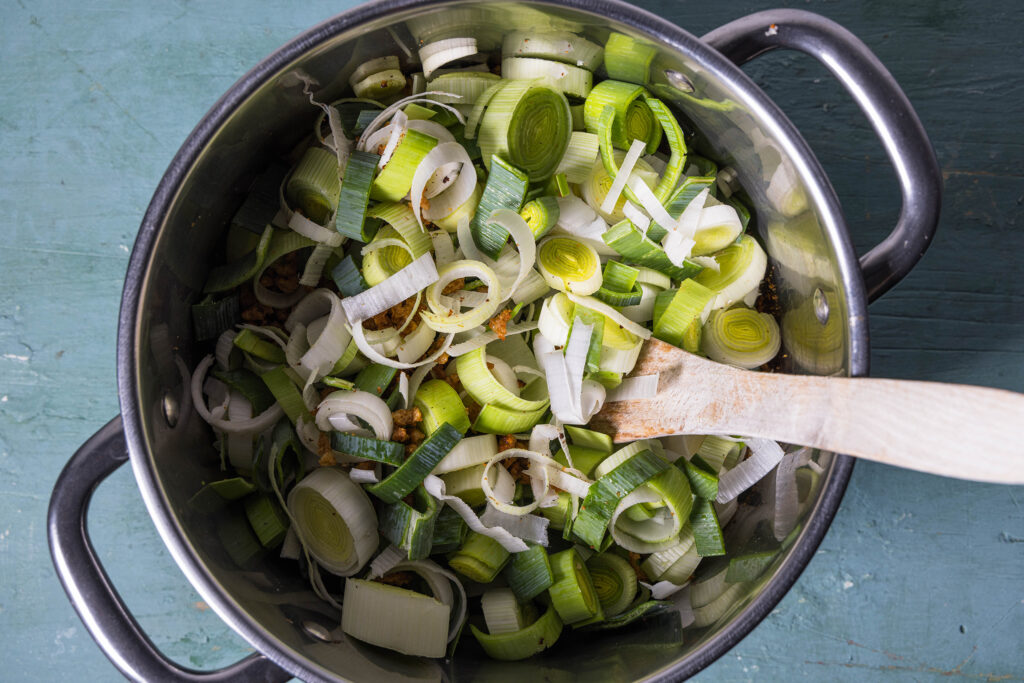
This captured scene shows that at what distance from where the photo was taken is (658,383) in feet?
3.40

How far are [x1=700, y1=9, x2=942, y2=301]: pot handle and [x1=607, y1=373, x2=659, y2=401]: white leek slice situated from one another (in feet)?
Answer: 1.03

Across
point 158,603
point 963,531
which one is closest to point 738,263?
point 963,531

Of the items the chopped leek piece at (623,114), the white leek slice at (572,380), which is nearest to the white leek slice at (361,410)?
the white leek slice at (572,380)

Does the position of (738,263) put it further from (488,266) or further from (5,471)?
(5,471)

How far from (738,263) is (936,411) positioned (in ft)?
1.16

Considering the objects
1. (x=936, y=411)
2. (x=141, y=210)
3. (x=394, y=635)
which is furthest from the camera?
(x=141, y=210)

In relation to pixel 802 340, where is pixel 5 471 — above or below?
below

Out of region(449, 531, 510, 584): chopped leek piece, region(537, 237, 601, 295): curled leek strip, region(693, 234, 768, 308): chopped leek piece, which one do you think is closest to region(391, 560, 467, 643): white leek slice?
region(449, 531, 510, 584): chopped leek piece

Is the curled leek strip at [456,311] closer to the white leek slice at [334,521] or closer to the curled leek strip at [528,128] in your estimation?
the curled leek strip at [528,128]

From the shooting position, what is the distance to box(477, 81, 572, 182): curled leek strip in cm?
98

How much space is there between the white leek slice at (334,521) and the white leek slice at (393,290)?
24cm

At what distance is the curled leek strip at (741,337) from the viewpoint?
1064mm

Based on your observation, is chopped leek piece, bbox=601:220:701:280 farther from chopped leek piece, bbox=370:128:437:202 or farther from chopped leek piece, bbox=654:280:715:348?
chopped leek piece, bbox=370:128:437:202

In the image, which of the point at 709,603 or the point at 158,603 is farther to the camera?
the point at 158,603
